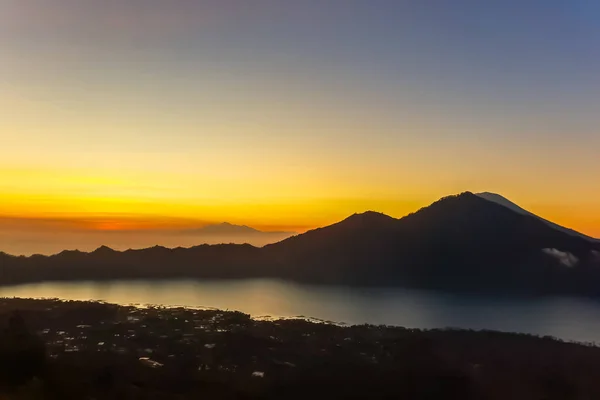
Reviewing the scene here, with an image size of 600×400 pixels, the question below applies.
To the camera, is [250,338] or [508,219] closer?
[250,338]

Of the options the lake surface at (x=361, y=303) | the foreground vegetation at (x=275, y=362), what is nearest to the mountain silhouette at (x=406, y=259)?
the lake surface at (x=361, y=303)

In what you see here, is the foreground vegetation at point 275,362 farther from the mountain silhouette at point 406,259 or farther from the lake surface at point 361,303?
the mountain silhouette at point 406,259

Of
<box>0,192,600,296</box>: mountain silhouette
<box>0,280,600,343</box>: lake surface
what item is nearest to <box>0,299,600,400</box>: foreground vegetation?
<box>0,280,600,343</box>: lake surface

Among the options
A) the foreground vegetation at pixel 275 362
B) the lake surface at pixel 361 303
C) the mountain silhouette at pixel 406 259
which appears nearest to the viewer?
the foreground vegetation at pixel 275 362

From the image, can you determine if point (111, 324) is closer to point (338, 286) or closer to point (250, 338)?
point (250, 338)

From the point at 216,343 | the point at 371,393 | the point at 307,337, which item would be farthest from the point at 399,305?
the point at 371,393

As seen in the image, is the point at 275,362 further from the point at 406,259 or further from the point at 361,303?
the point at 406,259
